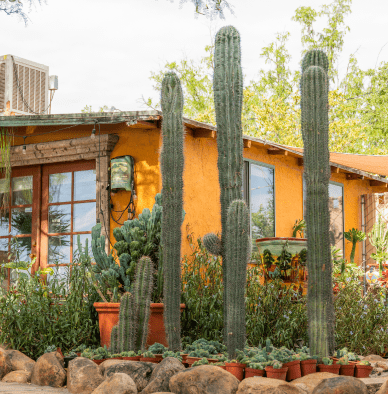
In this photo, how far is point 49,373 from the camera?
4.67 metres

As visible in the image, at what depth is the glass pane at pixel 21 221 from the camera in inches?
316

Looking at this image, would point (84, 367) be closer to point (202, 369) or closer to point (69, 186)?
point (202, 369)

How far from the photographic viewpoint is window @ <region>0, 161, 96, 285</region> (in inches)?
299

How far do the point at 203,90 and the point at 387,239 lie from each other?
1281 centimetres

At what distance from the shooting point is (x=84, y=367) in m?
4.39

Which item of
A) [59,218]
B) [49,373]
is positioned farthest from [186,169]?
[49,373]

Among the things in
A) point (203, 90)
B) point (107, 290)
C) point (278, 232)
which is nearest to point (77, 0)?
point (107, 290)

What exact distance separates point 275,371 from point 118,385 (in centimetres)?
116

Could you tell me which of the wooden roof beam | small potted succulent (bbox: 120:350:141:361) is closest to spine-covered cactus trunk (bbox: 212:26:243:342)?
small potted succulent (bbox: 120:350:141:361)

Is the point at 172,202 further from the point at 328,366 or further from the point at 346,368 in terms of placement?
the point at 346,368

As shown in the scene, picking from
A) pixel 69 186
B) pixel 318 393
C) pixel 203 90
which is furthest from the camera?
pixel 203 90

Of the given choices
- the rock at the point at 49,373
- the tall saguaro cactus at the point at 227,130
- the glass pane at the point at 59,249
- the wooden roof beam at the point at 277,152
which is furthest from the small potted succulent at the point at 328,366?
the wooden roof beam at the point at 277,152

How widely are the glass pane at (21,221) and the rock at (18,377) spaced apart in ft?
11.2

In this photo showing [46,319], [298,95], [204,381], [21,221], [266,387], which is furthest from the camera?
[298,95]
